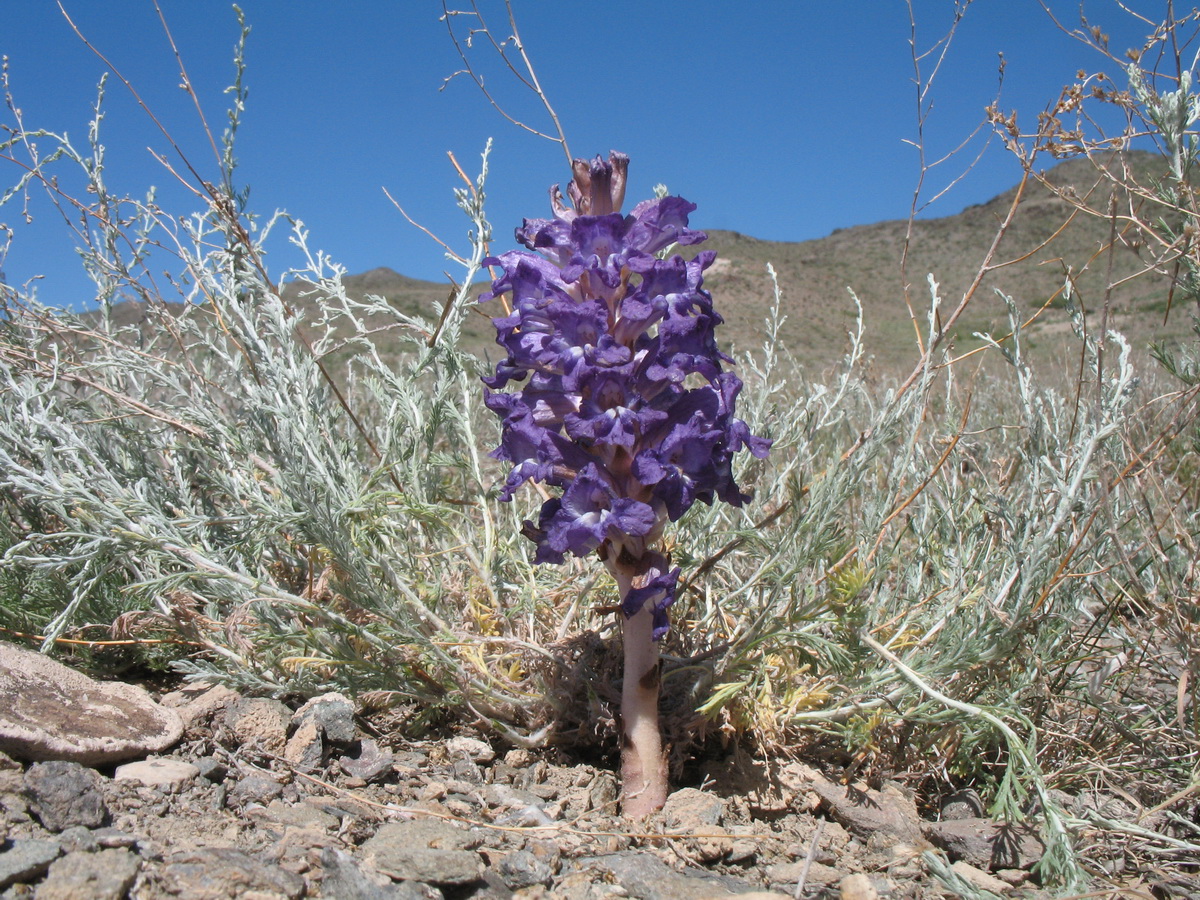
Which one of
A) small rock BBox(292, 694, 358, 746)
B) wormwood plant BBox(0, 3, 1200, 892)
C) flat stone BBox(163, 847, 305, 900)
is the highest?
wormwood plant BBox(0, 3, 1200, 892)

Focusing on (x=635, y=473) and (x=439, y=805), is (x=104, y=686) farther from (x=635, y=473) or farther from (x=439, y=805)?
(x=635, y=473)

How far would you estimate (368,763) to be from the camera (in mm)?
2479

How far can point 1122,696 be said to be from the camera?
281 cm

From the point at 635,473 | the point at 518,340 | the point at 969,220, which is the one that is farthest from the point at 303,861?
the point at 969,220

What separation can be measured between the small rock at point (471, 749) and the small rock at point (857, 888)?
3.74 feet

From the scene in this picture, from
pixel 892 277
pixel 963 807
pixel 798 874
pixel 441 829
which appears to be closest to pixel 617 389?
pixel 441 829

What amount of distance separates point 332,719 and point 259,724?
21 centimetres

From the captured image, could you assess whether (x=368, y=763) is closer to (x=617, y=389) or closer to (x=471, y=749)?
(x=471, y=749)

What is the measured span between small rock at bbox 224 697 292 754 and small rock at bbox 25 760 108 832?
0.54 m

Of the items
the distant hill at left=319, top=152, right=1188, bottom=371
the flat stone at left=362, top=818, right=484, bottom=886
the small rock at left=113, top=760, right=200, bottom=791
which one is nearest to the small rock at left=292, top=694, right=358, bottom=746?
the small rock at left=113, top=760, right=200, bottom=791

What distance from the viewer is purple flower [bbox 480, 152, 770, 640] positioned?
1987 millimetres

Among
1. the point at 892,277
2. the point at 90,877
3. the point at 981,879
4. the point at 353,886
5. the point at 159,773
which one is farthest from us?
the point at 892,277

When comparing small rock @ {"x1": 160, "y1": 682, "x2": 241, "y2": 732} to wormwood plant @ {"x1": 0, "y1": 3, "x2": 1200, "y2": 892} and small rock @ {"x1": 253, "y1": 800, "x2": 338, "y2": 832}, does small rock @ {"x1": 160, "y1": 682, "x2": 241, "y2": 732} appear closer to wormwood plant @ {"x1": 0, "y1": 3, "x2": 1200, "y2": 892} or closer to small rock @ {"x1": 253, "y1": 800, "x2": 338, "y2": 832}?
wormwood plant @ {"x1": 0, "y1": 3, "x2": 1200, "y2": 892}

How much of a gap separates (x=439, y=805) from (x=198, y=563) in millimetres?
1137
